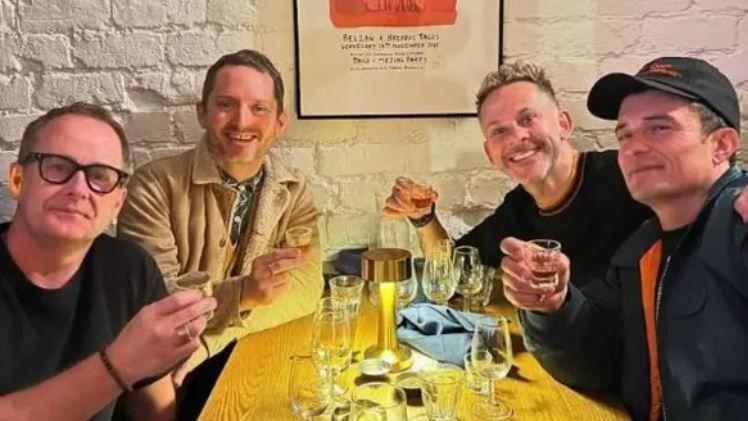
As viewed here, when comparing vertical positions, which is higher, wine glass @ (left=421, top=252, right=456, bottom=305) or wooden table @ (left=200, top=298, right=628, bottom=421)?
wine glass @ (left=421, top=252, right=456, bottom=305)

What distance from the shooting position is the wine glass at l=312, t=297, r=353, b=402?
4.59 feet

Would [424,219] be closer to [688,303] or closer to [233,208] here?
[233,208]

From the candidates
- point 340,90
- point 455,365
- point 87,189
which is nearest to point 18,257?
point 87,189

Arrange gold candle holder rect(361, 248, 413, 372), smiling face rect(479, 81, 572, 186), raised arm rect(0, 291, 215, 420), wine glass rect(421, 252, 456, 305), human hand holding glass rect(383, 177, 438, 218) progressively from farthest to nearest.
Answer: human hand holding glass rect(383, 177, 438, 218) → smiling face rect(479, 81, 572, 186) → wine glass rect(421, 252, 456, 305) → gold candle holder rect(361, 248, 413, 372) → raised arm rect(0, 291, 215, 420)

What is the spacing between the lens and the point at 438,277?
5.75 feet

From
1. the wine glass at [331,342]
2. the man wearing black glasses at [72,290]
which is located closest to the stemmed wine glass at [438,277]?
the wine glass at [331,342]

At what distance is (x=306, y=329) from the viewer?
1.80m

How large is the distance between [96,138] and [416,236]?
1004mm

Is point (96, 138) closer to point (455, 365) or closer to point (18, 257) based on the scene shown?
point (18, 257)

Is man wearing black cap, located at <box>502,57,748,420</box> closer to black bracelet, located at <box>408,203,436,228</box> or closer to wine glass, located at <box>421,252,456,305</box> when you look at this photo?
wine glass, located at <box>421,252,456,305</box>

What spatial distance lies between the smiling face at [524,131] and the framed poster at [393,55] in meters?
0.24

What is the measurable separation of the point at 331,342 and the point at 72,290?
48 centimetres

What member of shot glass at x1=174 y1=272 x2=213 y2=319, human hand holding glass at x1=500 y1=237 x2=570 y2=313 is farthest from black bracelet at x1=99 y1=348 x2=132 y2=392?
human hand holding glass at x1=500 y1=237 x2=570 y2=313

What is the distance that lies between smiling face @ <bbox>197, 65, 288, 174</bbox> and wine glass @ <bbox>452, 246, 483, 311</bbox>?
551 mm
